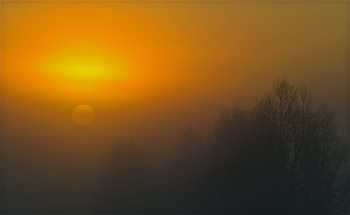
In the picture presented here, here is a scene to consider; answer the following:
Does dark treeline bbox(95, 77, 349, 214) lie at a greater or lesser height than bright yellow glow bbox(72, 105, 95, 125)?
lesser

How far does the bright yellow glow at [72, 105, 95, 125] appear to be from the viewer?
27903 millimetres

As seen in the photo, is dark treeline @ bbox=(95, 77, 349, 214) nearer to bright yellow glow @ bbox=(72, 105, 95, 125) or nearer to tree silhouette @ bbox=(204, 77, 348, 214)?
tree silhouette @ bbox=(204, 77, 348, 214)

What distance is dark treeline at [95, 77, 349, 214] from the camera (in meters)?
12.1

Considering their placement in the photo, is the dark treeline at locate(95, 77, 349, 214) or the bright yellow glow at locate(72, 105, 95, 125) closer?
the dark treeline at locate(95, 77, 349, 214)

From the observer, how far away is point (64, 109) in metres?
29.0

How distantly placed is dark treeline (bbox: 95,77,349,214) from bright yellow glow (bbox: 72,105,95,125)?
14.7m

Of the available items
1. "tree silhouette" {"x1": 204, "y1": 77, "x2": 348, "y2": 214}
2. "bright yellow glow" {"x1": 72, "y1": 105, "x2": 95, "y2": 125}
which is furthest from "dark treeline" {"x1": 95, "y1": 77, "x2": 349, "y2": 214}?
"bright yellow glow" {"x1": 72, "y1": 105, "x2": 95, "y2": 125}

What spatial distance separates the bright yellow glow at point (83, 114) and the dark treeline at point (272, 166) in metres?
14.7

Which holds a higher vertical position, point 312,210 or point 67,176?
point 67,176

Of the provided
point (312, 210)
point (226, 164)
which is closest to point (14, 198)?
point (226, 164)

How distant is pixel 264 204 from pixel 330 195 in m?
3.18

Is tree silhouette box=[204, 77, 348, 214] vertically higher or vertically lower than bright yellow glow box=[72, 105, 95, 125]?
lower

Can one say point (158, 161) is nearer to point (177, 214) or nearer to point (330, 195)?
point (177, 214)

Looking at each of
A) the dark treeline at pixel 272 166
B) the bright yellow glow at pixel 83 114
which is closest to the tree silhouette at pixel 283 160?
the dark treeline at pixel 272 166
